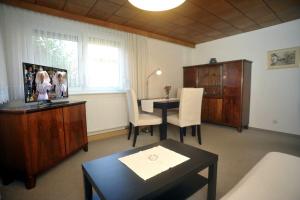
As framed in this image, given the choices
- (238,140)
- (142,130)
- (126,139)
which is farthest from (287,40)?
(126,139)

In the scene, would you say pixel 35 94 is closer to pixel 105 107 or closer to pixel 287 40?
pixel 105 107

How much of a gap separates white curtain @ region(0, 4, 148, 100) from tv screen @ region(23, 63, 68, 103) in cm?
52

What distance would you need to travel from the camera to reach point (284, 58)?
3.02m

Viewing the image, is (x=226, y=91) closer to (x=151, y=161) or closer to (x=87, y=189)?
(x=151, y=161)

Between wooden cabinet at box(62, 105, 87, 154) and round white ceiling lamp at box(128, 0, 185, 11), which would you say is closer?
round white ceiling lamp at box(128, 0, 185, 11)

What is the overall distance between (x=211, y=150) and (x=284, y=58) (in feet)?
8.09

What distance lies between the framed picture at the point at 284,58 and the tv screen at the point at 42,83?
13.1 ft

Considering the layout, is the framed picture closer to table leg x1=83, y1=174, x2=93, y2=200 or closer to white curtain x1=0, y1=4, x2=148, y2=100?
white curtain x1=0, y1=4, x2=148, y2=100

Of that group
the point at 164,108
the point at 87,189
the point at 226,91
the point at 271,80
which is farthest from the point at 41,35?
the point at 271,80

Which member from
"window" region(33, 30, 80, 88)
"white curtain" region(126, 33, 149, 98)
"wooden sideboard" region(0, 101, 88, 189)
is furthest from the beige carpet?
"window" region(33, 30, 80, 88)

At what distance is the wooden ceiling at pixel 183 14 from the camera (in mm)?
2281

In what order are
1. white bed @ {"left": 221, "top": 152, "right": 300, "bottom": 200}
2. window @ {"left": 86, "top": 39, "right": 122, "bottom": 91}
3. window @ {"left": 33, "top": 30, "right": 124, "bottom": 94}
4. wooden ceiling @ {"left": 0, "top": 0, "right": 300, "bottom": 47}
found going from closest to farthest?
white bed @ {"left": 221, "top": 152, "right": 300, "bottom": 200} → wooden ceiling @ {"left": 0, "top": 0, "right": 300, "bottom": 47} → window @ {"left": 33, "top": 30, "right": 124, "bottom": 94} → window @ {"left": 86, "top": 39, "right": 122, "bottom": 91}

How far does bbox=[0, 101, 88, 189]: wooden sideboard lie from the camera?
1504mm

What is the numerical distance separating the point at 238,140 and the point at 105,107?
2614 millimetres
